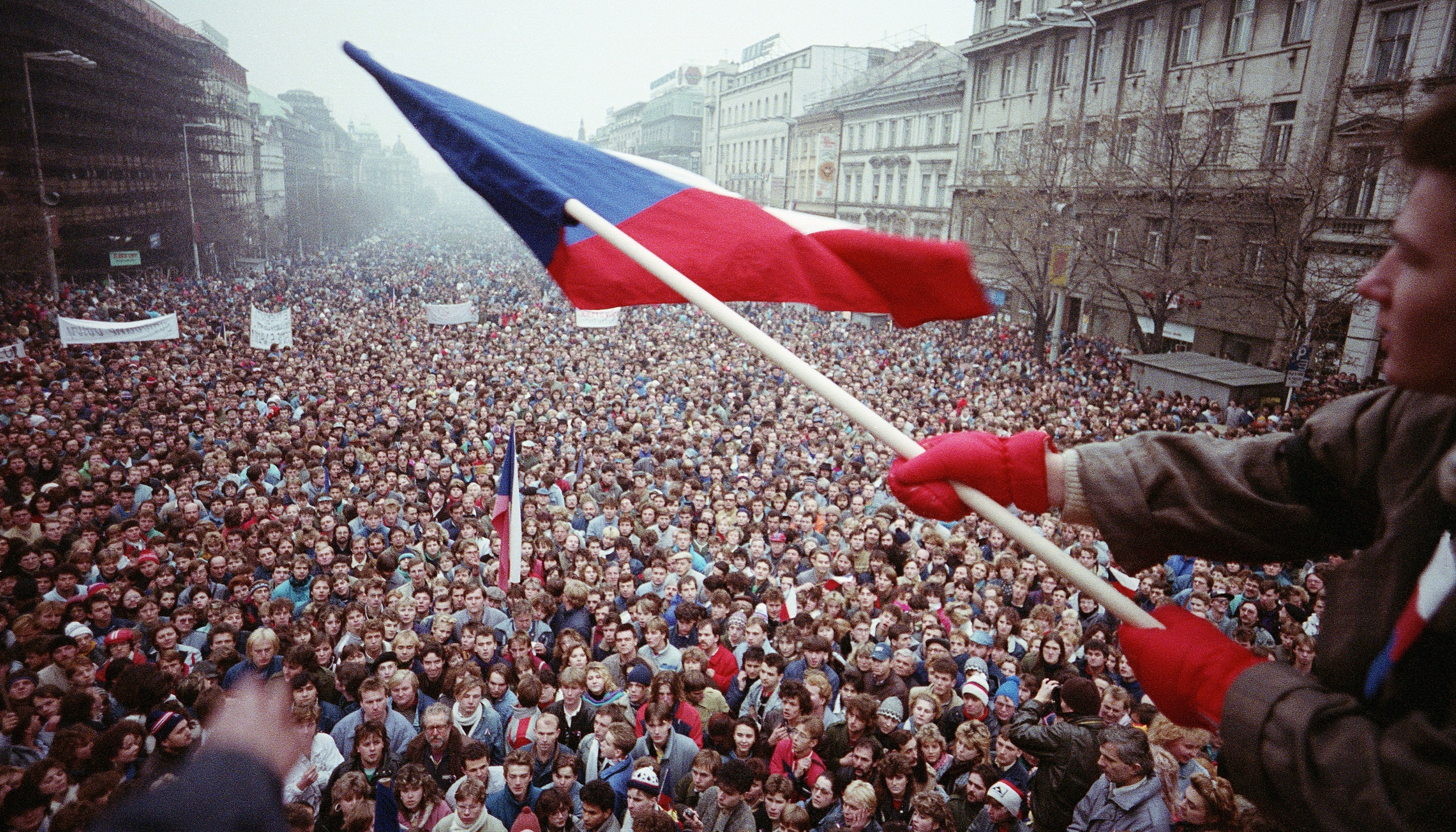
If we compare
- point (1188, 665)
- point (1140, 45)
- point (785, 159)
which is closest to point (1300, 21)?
point (1140, 45)

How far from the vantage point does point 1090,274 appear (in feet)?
90.0

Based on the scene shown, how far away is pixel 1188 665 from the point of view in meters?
1.41

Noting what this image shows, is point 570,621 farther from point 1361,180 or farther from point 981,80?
point 981,80

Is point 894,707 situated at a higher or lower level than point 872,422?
lower

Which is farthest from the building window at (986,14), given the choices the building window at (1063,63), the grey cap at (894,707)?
the grey cap at (894,707)

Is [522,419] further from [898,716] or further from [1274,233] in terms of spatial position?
[1274,233]

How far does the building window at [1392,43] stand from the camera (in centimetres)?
1998

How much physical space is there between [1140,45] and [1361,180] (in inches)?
527

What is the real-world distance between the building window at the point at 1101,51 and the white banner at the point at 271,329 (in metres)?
29.0

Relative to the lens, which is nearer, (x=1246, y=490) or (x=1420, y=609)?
(x=1420, y=609)

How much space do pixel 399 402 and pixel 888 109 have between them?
37.9 meters

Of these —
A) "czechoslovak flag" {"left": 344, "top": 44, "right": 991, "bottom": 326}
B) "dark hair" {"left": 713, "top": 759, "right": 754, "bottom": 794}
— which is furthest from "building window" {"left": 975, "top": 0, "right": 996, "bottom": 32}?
"dark hair" {"left": 713, "top": 759, "right": 754, "bottom": 794}

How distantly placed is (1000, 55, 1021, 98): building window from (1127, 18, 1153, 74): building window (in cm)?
670

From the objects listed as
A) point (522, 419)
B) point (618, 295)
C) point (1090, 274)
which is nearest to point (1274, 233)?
point (1090, 274)
